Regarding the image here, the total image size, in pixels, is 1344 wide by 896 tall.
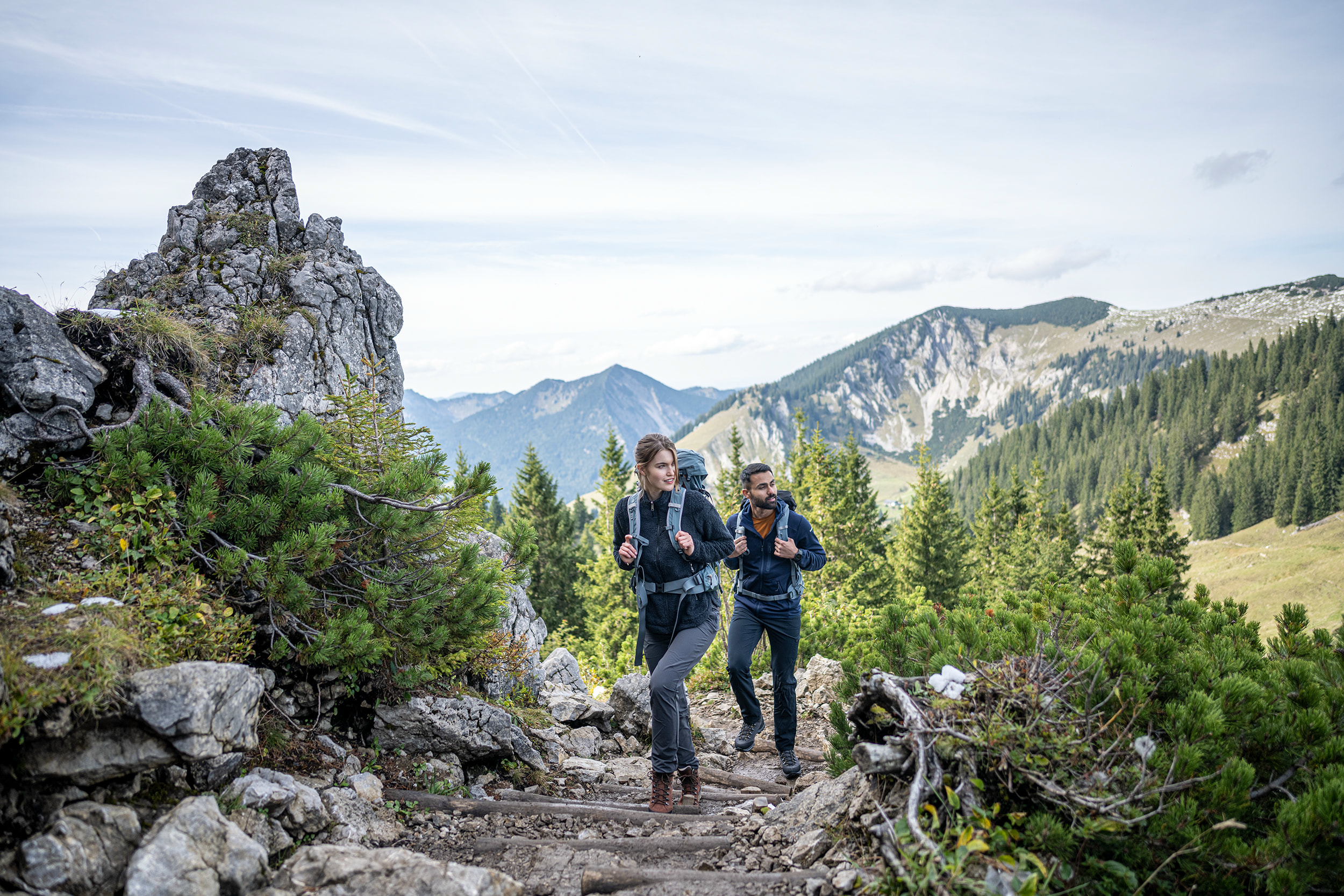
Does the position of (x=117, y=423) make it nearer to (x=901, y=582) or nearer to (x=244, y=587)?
(x=244, y=587)

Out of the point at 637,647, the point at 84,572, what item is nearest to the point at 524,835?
the point at 637,647

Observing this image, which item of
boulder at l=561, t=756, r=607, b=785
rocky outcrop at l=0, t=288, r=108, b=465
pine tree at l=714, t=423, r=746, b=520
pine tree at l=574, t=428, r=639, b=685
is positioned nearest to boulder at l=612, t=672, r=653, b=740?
boulder at l=561, t=756, r=607, b=785

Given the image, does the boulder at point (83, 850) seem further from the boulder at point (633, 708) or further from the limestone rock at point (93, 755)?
the boulder at point (633, 708)

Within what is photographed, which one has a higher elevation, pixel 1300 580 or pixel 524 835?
pixel 524 835

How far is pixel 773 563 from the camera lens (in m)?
6.83

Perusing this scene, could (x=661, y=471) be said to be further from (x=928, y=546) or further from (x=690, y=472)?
(x=928, y=546)

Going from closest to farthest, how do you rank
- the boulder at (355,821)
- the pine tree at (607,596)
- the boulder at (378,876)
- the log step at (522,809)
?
the boulder at (378,876)
the boulder at (355,821)
the log step at (522,809)
the pine tree at (607,596)

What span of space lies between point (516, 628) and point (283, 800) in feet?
24.4

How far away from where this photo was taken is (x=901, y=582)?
132ft

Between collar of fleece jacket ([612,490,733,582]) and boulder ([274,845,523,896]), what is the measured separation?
8.50ft

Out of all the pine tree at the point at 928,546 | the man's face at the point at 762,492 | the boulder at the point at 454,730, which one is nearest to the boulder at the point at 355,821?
the boulder at the point at 454,730

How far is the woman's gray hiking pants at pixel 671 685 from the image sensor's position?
576cm

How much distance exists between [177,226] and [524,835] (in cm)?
1355

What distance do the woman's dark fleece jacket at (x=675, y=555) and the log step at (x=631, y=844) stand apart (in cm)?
160
